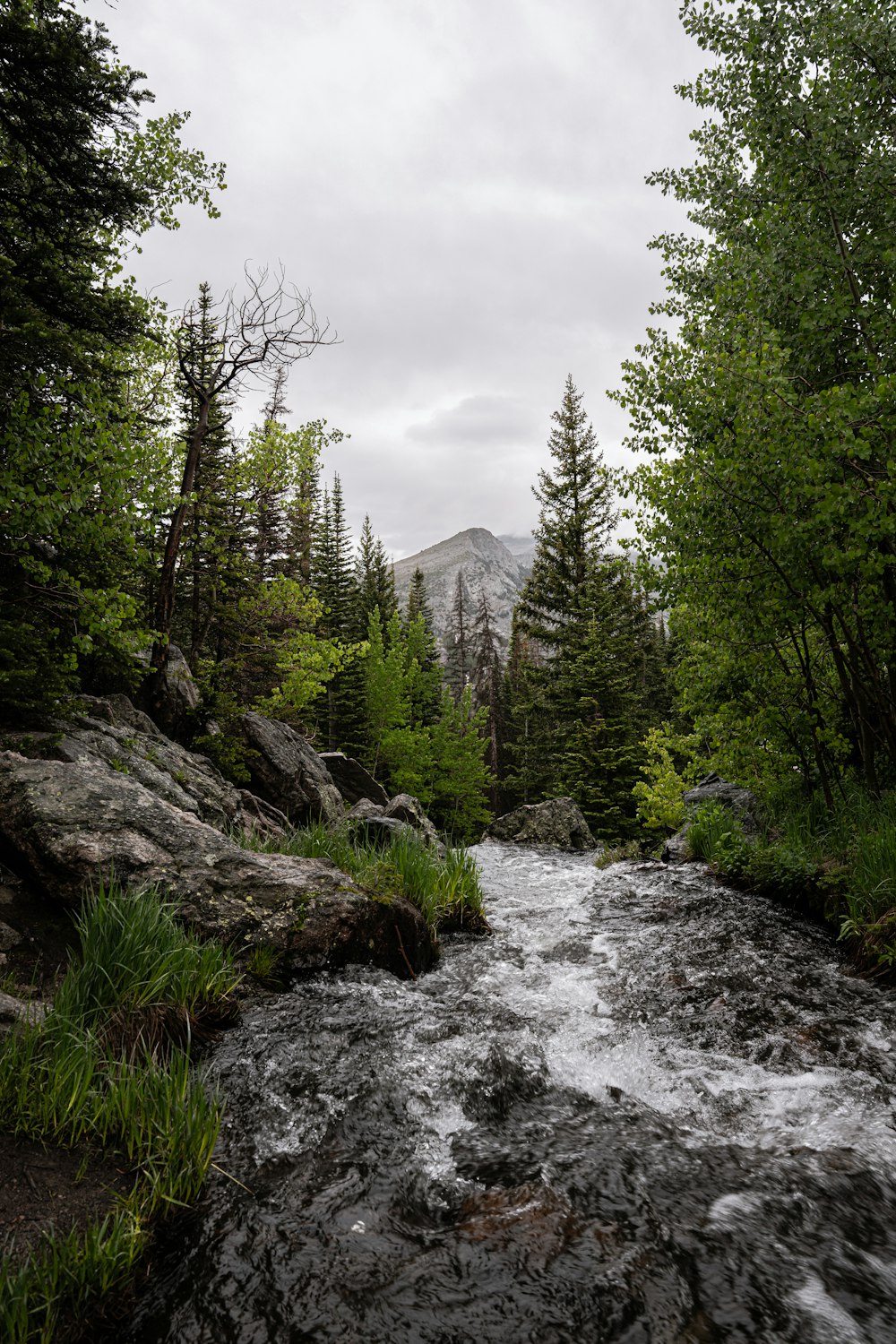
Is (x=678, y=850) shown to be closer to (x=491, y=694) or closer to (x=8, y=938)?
(x=8, y=938)

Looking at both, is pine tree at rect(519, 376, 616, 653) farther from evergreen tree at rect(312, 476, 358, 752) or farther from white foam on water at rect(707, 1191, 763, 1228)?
white foam on water at rect(707, 1191, 763, 1228)

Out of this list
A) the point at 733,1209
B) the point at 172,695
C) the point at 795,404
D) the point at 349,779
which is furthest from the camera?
the point at 349,779

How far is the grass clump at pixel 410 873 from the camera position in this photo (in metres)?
7.19

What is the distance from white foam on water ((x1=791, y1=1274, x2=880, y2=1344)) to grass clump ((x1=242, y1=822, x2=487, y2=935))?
178 inches

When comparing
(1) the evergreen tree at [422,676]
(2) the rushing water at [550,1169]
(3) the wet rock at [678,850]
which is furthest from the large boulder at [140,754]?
(1) the evergreen tree at [422,676]

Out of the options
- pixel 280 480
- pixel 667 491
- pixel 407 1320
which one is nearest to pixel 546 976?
pixel 407 1320

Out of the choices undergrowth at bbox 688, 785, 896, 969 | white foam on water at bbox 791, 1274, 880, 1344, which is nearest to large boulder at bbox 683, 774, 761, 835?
undergrowth at bbox 688, 785, 896, 969

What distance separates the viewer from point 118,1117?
2963 mm

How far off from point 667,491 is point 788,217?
3676 millimetres

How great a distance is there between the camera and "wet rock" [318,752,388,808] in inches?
864

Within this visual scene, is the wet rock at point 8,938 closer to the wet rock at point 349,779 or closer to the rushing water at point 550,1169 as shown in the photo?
the rushing water at point 550,1169

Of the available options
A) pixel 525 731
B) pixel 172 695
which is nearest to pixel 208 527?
pixel 172 695

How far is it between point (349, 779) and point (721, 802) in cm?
1310

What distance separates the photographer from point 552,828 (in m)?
21.5
